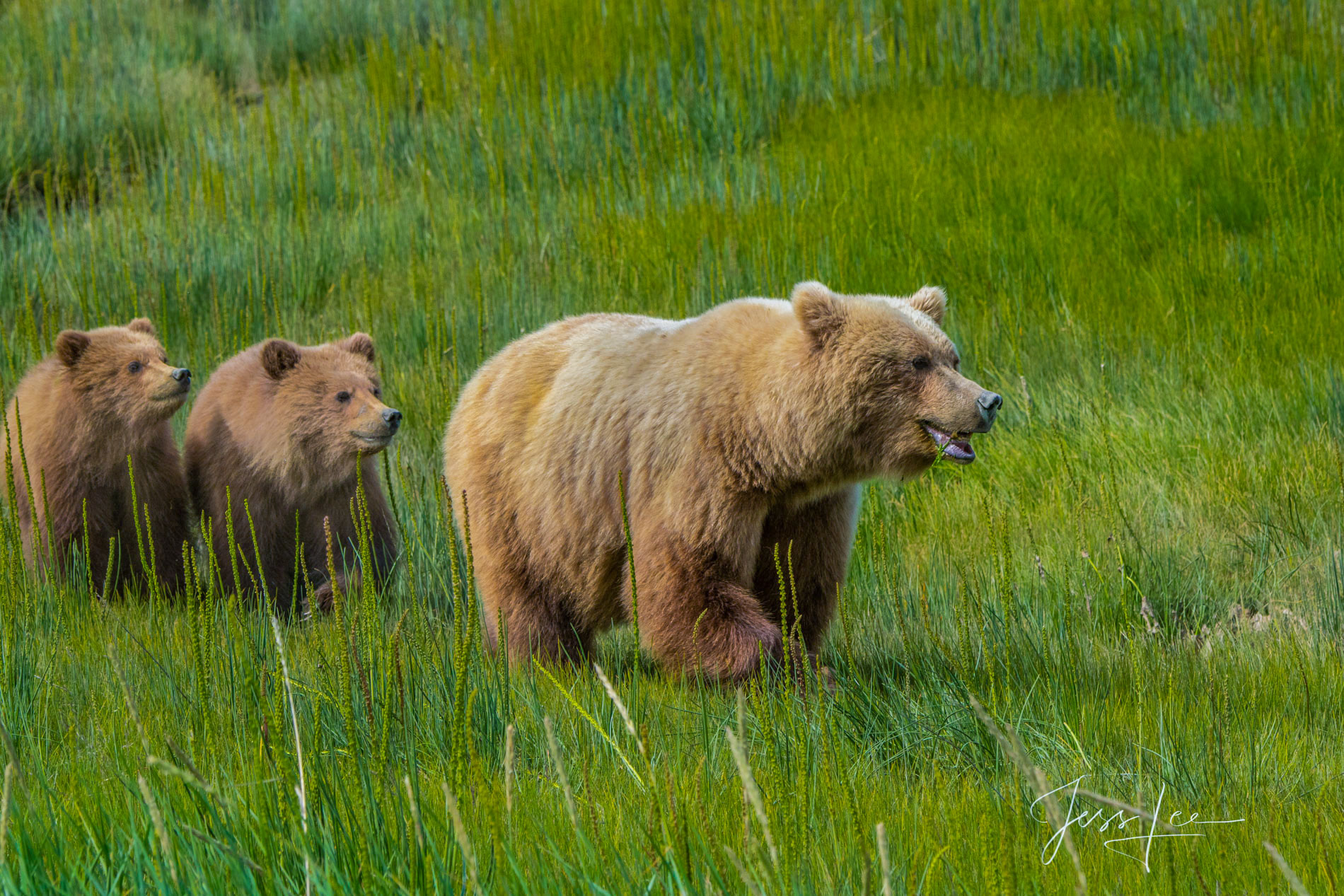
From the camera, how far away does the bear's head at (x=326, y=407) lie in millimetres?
5461

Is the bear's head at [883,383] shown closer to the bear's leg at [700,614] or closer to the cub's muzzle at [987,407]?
the cub's muzzle at [987,407]

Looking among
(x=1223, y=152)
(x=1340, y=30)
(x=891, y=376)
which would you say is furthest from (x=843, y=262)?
(x=1340, y=30)

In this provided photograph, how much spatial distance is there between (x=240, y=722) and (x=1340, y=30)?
876 cm

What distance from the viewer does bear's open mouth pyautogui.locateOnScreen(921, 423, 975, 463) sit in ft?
12.9

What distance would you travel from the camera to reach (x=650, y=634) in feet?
13.2

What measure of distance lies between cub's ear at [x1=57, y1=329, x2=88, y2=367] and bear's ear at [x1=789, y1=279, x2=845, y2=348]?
3.28 meters

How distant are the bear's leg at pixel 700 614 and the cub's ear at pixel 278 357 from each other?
7.90ft

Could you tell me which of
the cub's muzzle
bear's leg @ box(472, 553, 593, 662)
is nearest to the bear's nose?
the cub's muzzle

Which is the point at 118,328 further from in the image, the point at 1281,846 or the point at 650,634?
the point at 1281,846

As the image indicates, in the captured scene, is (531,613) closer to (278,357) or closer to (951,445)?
(951,445)

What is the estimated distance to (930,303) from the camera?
4406mm

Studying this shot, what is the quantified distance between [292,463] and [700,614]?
242 cm
